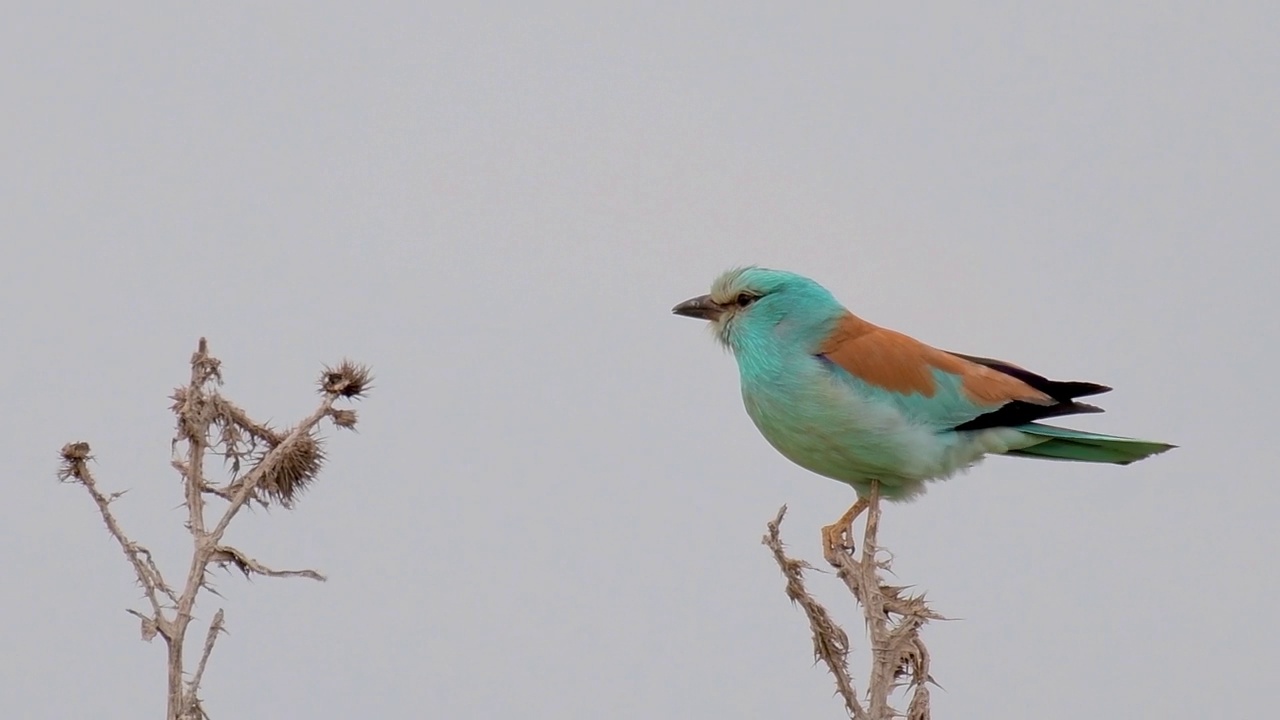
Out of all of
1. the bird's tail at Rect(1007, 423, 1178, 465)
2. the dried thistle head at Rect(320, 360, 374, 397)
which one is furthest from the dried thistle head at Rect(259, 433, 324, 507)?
the bird's tail at Rect(1007, 423, 1178, 465)

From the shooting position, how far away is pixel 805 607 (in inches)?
186

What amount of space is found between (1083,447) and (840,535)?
4.60 feet

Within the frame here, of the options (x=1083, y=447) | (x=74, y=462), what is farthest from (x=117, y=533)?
(x=1083, y=447)

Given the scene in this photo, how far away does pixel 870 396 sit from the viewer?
234 inches

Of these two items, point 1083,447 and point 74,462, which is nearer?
point 74,462

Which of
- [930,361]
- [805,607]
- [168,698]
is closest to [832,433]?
[930,361]

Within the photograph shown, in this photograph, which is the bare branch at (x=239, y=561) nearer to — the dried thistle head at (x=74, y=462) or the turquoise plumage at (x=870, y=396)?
the dried thistle head at (x=74, y=462)

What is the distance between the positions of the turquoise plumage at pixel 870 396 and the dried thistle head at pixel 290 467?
7.14 ft

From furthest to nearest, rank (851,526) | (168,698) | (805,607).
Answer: (851,526), (805,607), (168,698)

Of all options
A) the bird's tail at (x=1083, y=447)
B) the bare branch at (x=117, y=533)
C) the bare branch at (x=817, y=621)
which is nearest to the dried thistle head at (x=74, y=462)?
the bare branch at (x=117, y=533)

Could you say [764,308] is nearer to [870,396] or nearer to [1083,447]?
[870,396]

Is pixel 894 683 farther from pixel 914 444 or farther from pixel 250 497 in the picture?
pixel 250 497

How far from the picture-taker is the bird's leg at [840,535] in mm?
5516

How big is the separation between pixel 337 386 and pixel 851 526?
2320 millimetres
